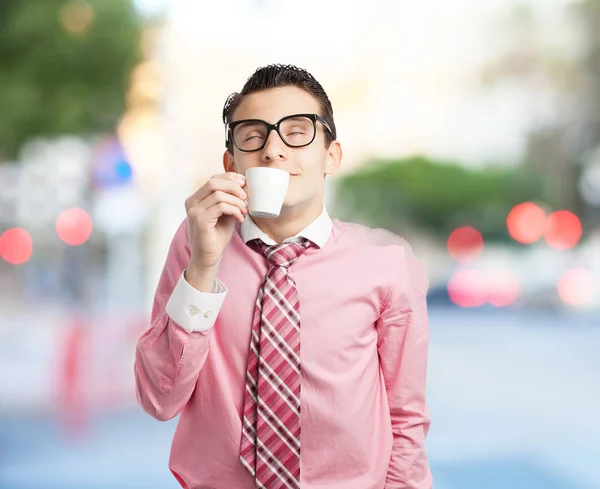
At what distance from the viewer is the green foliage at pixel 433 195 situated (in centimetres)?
2150

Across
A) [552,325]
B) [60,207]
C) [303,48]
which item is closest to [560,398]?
[552,325]

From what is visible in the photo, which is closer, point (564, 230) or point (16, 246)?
point (564, 230)

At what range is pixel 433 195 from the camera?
73.1 feet

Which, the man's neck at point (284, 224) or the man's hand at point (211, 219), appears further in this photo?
the man's neck at point (284, 224)

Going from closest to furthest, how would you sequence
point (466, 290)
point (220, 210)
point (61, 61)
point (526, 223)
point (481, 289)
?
point (220, 210) → point (61, 61) → point (466, 290) → point (481, 289) → point (526, 223)

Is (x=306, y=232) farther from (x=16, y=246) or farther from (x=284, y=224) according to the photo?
(x=16, y=246)

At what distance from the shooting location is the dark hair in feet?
3.65

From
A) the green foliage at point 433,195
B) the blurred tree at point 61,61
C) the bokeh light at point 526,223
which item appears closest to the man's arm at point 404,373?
the blurred tree at point 61,61

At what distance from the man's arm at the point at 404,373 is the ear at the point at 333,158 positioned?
17 centimetres

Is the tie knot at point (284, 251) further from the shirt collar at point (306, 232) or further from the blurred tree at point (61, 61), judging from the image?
the blurred tree at point (61, 61)

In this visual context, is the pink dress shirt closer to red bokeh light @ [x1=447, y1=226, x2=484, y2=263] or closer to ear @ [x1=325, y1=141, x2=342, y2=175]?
ear @ [x1=325, y1=141, x2=342, y2=175]

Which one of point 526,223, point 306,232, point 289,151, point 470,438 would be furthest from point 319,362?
point 526,223

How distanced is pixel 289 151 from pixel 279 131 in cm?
3

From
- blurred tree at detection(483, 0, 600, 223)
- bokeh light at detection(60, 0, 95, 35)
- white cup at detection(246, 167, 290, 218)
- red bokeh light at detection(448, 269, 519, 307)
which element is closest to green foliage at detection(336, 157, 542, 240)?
blurred tree at detection(483, 0, 600, 223)
